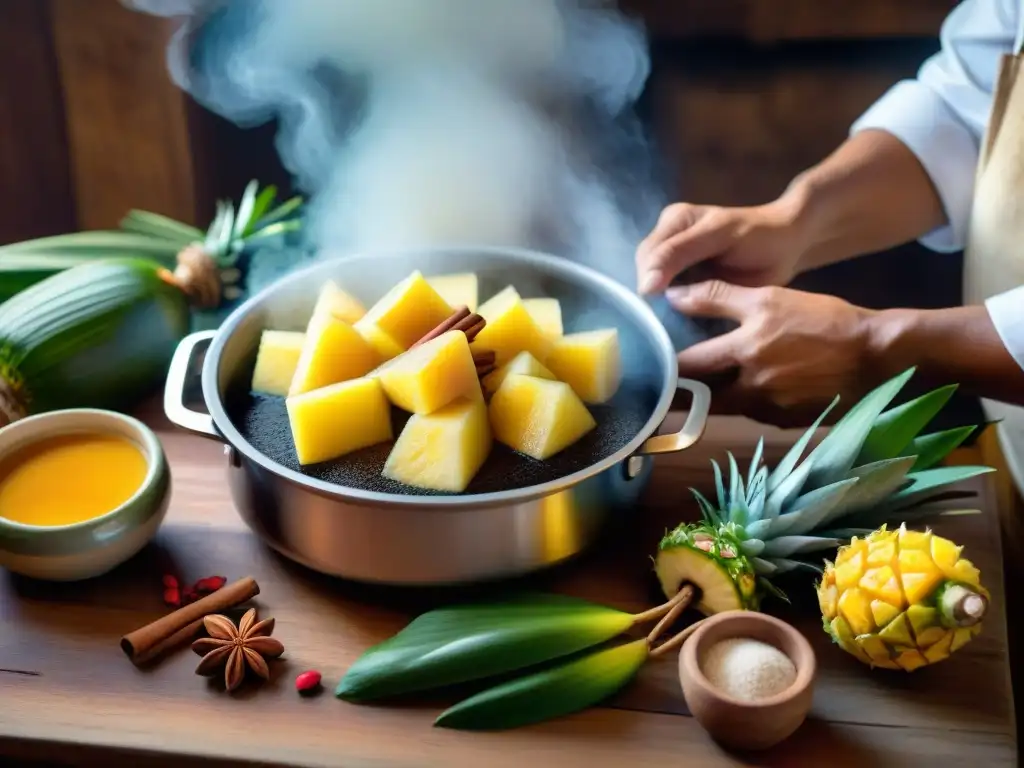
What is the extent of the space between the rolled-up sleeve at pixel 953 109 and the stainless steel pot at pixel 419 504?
2.26 ft

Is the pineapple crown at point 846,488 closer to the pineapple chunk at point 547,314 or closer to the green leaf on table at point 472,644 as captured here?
the green leaf on table at point 472,644

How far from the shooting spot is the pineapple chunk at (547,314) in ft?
4.76

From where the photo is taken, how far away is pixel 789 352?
1410mm

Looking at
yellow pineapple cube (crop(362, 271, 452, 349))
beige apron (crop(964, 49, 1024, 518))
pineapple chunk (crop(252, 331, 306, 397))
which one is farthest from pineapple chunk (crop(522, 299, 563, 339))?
beige apron (crop(964, 49, 1024, 518))

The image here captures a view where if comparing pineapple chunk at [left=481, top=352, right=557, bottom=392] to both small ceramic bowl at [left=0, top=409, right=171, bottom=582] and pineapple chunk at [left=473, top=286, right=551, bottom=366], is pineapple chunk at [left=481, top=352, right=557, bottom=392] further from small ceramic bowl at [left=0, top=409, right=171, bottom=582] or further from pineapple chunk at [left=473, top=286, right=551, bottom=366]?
small ceramic bowl at [left=0, top=409, right=171, bottom=582]

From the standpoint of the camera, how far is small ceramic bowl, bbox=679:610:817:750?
39.8 inches

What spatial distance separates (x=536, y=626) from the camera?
116cm

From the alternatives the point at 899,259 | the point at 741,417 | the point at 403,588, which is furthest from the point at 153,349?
the point at 899,259

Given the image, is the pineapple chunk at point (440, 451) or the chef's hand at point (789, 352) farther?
the chef's hand at point (789, 352)

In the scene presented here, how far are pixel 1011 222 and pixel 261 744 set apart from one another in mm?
1342

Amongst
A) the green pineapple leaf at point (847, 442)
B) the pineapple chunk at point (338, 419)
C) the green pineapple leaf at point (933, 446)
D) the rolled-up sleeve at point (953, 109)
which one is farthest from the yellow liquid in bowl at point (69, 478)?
the rolled-up sleeve at point (953, 109)

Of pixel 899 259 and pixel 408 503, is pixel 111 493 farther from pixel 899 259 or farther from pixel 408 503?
pixel 899 259

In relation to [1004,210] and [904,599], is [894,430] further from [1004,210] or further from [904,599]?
[1004,210]

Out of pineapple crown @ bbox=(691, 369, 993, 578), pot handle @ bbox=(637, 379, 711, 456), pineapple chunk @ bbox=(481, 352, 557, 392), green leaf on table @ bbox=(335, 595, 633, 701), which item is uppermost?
pineapple chunk @ bbox=(481, 352, 557, 392)
